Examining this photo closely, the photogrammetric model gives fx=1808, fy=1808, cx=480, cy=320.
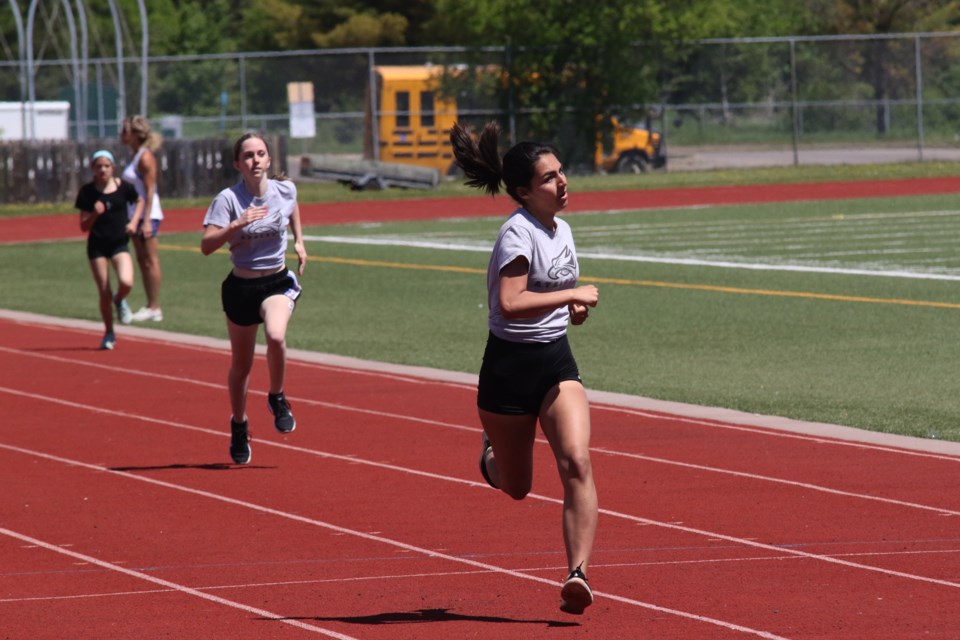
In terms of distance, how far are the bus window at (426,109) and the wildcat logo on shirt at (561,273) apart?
40.0 meters

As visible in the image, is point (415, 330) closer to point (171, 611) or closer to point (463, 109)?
point (171, 611)

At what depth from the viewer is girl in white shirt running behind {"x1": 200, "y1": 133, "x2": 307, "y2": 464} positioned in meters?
10.3

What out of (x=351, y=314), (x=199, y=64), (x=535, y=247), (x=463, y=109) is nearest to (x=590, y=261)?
(x=351, y=314)

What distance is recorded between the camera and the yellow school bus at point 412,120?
152ft

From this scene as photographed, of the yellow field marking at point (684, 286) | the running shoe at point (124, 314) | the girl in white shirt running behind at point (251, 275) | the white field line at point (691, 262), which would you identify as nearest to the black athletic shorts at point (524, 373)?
the girl in white shirt running behind at point (251, 275)

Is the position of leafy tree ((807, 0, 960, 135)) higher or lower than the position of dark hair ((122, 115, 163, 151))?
higher

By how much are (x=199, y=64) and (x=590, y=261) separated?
32.5 meters

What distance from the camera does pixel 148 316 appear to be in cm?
1870

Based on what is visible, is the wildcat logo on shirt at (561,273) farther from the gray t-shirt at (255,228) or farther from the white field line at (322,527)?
the gray t-shirt at (255,228)

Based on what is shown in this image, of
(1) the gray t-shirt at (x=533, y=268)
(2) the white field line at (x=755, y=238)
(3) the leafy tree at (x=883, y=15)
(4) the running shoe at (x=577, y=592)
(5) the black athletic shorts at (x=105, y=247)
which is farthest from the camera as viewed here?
(3) the leafy tree at (x=883, y=15)

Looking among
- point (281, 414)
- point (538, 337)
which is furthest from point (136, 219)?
point (538, 337)

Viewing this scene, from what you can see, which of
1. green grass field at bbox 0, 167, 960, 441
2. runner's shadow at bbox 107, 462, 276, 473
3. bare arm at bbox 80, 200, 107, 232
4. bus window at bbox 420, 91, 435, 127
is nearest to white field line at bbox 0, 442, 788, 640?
runner's shadow at bbox 107, 462, 276, 473

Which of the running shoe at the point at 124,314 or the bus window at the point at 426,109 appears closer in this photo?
the running shoe at the point at 124,314

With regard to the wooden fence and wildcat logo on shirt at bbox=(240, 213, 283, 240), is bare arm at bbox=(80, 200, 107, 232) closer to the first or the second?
wildcat logo on shirt at bbox=(240, 213, 283, 240)
